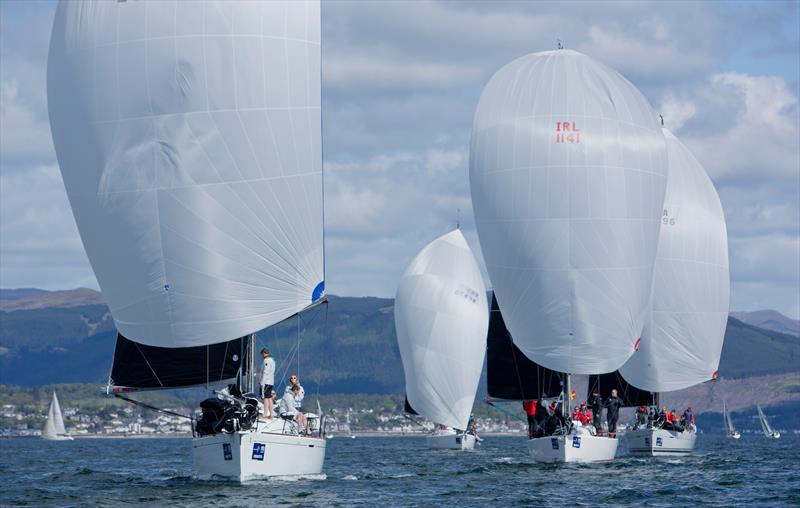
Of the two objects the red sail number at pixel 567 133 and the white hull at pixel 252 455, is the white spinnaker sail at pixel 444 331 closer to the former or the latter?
the red sail number at pixel 567 133

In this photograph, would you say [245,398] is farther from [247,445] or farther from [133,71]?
[133,71]

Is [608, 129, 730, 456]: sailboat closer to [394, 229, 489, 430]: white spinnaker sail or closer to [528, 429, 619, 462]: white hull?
[528, 429, 619, 462]: white hull

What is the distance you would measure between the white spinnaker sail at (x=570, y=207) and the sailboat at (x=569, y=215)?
1.4 inches

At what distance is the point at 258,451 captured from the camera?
3612 centimetres

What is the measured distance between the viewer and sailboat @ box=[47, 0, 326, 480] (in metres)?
36.5

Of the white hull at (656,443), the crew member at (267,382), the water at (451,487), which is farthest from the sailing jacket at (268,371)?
the white hull at (656,443)

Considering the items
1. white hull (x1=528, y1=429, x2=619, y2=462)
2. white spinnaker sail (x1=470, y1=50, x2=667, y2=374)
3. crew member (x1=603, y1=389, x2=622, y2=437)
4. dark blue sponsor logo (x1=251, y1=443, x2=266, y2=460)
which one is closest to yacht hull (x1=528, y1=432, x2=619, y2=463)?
white hull (x1=528, y1=429, x2=619, y2=462)

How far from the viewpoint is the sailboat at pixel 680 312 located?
202 feet

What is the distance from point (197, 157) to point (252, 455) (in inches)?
312

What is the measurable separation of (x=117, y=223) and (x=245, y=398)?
580 centimetres

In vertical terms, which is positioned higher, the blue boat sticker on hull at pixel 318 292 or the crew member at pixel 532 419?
the blue boat sticker on hull at pixel 318 292

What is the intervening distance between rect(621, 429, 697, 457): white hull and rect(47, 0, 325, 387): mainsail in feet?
86.7

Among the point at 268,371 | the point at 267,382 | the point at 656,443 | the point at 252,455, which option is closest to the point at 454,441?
the point at 656,443

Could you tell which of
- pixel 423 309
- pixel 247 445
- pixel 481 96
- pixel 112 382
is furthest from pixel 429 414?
pixel 247 445
